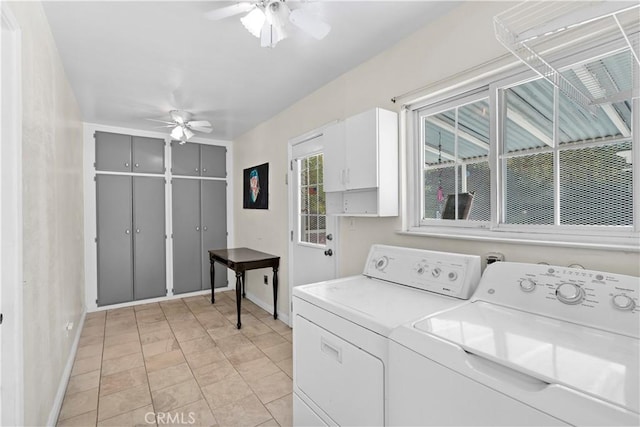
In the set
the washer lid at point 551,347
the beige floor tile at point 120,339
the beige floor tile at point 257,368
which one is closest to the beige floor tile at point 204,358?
the beige floor tile at point 257,368

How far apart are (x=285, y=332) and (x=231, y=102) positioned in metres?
2.51

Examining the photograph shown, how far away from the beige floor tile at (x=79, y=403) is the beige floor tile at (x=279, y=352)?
127cm

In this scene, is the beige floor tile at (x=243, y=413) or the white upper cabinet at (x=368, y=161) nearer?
the beige floor tile at (x=243, y=413)

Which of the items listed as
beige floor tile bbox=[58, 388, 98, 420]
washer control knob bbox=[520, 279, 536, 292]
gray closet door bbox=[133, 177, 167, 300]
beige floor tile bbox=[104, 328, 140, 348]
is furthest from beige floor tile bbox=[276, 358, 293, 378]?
gray closet door bbox=[133, 177, 167, 300]

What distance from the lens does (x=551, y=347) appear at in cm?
97

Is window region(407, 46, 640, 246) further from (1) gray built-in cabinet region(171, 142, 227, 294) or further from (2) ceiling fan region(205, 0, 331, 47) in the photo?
(1) gray built-in cabinet region(171, 142, 227, 294)

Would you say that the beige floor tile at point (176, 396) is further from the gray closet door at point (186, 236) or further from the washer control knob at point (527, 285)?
the gray closet door at point (186, 236)

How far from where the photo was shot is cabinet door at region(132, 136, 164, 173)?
168 inches

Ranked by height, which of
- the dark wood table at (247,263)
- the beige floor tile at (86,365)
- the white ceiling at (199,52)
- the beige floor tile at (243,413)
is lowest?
the beige floor tile at (243,413)

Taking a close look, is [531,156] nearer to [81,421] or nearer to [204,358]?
[204,358]

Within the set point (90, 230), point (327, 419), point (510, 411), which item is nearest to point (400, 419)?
point (510, 411)

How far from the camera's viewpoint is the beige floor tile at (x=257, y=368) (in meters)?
2.44

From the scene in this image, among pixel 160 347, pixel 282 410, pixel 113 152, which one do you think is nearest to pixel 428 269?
pixel 282 410

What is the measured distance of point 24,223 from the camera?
144cm
